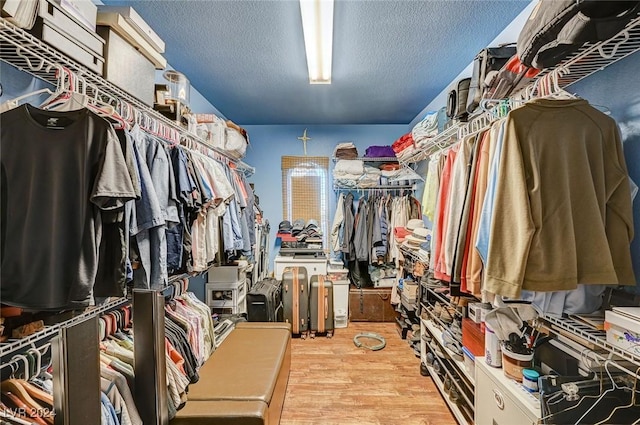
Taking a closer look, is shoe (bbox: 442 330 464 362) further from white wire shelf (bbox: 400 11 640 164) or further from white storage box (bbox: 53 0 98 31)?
white storage box (bbox: 53 0 98 31)

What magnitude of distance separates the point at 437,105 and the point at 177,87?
2.53 meters

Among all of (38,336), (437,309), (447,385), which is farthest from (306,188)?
(38,336)

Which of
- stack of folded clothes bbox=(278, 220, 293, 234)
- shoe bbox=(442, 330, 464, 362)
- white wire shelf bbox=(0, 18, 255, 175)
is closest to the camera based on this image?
white wire shelf bbox=(0, 18, 255, 175)

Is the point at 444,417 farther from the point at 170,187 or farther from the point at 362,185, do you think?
the point at 362,185

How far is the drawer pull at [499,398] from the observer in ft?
4.51

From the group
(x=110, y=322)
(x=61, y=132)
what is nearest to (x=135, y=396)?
(x=110, y=322)

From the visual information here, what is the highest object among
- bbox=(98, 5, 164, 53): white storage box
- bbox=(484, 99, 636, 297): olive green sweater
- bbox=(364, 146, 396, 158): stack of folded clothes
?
bbox=(98, 5, 164, 53): white storage box

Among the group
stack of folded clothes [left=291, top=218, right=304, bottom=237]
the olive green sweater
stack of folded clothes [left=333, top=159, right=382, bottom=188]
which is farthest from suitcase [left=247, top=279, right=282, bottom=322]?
the olive green sweater

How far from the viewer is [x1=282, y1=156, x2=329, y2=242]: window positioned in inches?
170

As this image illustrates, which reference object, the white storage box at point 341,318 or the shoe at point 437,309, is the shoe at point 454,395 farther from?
the white storage box at point 341,318

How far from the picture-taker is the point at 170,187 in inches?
59.4

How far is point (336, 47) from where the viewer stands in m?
2.28

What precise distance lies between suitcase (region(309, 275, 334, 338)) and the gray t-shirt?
261 cm

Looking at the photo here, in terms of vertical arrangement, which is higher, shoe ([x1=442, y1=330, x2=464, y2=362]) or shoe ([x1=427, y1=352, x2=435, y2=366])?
shoe ([x1=442, y1=330, x2=464, y2=362])
